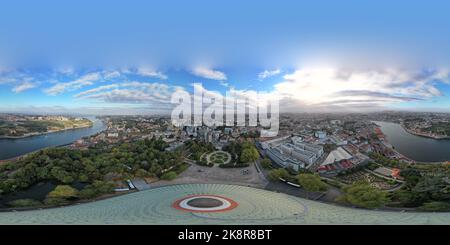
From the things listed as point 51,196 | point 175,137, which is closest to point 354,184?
point 175,137

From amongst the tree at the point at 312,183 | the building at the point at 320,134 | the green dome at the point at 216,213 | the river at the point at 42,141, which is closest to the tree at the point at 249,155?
the green dome at the point at 216,213

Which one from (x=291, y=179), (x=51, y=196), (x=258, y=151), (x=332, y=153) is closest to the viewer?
(x=51, y=196)

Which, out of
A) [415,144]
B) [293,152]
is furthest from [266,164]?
[415,144]

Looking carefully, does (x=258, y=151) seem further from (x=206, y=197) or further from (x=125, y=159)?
(x=125, y=159)

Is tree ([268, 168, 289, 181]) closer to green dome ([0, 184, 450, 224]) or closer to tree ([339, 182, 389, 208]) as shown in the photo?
green dome ([0, 184, 450, 224])

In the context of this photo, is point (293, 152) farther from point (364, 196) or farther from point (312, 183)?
point (364, 196)

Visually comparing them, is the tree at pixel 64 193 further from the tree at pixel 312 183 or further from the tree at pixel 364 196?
the tree at pixel 364 196

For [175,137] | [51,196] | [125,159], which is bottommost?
[51,196]

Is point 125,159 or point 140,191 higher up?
point 125,159
